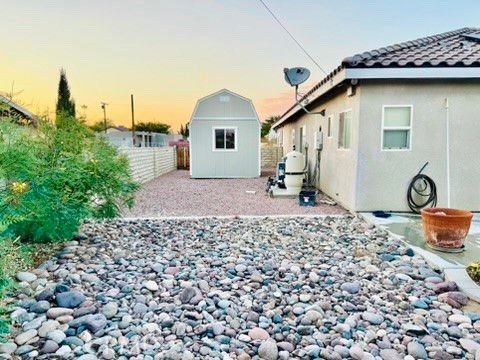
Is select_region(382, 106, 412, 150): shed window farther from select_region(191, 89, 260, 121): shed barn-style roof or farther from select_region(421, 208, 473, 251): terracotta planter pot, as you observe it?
select_region(191, 89, 260, 121): shed barn-style roof

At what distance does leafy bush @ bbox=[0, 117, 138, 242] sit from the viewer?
3.41 m

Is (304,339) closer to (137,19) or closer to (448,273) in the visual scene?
(448,273)

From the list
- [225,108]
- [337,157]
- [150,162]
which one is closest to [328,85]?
[337,157]

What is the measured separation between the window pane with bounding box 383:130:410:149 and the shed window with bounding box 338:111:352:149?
0.77m

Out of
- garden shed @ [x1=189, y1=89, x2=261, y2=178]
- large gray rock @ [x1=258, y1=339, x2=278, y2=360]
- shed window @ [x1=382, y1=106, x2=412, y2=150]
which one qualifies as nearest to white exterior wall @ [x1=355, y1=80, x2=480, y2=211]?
shed window @ [x1=382, y1=106, x2=412, y2=150]

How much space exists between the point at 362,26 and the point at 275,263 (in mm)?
10047

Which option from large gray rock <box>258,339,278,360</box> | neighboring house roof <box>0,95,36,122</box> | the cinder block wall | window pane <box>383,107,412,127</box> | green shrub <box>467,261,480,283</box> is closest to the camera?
large gray rock <box>258,339,278,360</box>

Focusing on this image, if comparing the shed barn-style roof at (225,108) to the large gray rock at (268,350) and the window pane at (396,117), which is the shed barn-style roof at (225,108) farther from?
the large gray rock at (268,350)

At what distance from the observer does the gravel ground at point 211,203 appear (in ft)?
23.4

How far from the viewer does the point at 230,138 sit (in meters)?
14.1

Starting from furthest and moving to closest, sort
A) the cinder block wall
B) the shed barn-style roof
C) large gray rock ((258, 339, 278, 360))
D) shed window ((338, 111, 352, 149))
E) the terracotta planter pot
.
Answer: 1. the cinder block wall
2. the shed barn-style roof
3. shed window ((338, 111, 352, 149))
4. the terracotta planter pot
5. large gray rock ((258, 339, 278, 360))

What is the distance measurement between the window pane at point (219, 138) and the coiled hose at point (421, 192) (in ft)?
28.8

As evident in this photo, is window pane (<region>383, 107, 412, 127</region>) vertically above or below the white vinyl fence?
above

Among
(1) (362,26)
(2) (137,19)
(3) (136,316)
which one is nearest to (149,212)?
(3) (136,316)
